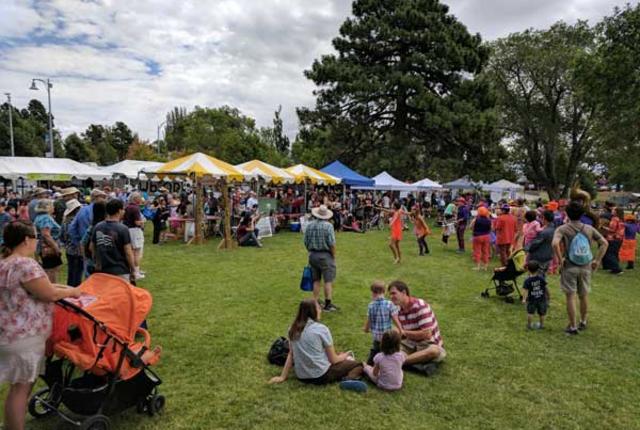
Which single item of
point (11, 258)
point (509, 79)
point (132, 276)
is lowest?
point (132, 276)

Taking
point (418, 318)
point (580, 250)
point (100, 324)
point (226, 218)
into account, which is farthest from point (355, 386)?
point (226, 218)

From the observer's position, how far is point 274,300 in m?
7.04

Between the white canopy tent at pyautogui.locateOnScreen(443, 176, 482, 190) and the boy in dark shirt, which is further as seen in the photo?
the white canopy tent at pyautogui.locateOnScreen(443, 176, 482, 190)

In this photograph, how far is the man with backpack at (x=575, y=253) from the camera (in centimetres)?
551

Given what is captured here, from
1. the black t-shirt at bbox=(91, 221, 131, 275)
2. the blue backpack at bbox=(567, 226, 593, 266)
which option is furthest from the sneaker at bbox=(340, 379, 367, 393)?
the blue backpack at bbox=(567, 226, 593, 266)

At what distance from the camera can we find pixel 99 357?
9.59ft

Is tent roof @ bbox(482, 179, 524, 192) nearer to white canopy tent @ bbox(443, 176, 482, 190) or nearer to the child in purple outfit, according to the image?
white canopy tent @ bbox(443, 176, 482, 190)

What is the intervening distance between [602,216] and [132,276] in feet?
41.2

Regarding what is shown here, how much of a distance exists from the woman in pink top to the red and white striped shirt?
328 cm

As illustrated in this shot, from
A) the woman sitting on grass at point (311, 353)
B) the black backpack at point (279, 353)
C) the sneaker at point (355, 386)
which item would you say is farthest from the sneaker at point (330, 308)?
the sneaker at point (355, 386)

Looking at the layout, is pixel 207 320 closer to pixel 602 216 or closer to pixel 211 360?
pixel 211 360

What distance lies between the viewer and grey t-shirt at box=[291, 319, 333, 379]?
4043 mm

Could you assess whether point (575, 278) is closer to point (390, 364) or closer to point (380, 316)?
point (380, 316)

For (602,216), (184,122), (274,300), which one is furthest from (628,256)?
(184,122)
